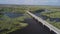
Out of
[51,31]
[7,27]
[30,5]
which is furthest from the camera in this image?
[30,5]

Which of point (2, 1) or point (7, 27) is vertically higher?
point (2, 1)

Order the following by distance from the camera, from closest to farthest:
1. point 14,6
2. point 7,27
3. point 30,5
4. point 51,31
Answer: point 51,31 < point 7,27 < point 30,5 < point 14,6

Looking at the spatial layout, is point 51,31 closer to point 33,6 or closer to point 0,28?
point 0,28

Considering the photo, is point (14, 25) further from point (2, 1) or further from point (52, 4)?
point (52, 4)

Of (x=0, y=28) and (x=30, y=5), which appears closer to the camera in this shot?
(x=0, y=28)

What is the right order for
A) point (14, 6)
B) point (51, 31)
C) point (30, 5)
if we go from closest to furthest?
point (51, 31) → point (30, 5) → point (14, 6)

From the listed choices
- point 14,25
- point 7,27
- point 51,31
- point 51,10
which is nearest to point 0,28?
point 7,27

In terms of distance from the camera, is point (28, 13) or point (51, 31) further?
point (28, 13)

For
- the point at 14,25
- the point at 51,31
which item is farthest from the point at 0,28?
the point at 51,31

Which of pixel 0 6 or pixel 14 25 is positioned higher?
pixel 0 6
